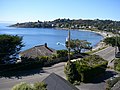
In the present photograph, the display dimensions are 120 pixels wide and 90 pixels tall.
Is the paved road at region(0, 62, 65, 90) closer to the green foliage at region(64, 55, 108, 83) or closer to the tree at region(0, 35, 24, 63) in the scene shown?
the green foliage at region(64, 55, 108, 83)

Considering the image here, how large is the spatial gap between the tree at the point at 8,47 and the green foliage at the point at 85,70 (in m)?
14.6

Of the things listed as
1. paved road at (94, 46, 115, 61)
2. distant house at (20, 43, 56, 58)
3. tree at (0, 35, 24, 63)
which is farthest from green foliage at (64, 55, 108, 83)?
paved road at (94, 46, 115, 61)

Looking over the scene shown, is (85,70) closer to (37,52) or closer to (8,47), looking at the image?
(8,47)

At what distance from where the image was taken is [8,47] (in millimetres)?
42656

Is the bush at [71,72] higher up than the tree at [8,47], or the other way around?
the tree at [8,47]

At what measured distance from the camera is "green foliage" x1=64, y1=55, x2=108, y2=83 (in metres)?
31.8

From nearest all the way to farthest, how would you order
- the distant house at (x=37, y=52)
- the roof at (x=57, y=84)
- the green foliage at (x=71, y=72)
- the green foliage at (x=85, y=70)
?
the roof at (x=57, y=84)
the green foliage at (x=71, y=72)
the green foliage at (x=85, y=70)
the distant house at (x=37, y=52)

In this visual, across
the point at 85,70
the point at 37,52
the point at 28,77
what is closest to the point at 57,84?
the point at 85,70

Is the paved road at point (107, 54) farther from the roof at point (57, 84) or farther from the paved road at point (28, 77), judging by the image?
the roof at point (57, 84)

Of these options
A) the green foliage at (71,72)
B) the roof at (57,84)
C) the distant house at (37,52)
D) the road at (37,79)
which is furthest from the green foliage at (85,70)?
the distant house at (37,52)

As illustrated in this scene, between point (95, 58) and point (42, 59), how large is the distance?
12.3 meters

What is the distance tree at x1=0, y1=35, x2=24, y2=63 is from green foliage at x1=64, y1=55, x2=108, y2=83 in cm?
→ 1456

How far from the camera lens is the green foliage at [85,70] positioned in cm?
3179

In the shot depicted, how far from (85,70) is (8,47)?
16.4 meters
